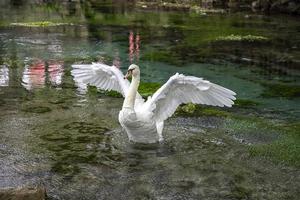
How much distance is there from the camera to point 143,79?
63.3ft

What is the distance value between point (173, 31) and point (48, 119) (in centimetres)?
2222

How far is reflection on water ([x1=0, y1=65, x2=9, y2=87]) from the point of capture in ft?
58.5

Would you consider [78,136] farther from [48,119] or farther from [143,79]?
[143,79]

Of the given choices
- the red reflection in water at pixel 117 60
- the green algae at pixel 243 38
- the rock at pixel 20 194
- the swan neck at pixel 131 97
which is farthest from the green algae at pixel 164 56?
the rock at pixel 20 194

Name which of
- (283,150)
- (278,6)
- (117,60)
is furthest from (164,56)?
(278,6)

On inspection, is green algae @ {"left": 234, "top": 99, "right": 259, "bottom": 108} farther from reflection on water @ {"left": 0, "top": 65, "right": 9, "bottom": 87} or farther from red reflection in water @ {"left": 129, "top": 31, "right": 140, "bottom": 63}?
red reflection in water @ {"left": 129, "top": 31, "right": 140, "bottom": 63}

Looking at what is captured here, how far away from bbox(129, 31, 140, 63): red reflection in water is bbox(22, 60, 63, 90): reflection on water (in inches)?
146

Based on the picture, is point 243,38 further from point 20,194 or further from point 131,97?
point 20,194

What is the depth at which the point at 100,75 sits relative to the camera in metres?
12.2

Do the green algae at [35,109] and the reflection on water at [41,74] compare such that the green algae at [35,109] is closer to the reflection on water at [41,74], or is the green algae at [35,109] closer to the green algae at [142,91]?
the green algae at [142,91]

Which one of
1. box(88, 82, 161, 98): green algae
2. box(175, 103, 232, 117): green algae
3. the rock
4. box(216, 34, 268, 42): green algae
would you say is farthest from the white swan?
box(216, 34, 268, 42): green algae

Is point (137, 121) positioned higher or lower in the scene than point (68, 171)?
higher

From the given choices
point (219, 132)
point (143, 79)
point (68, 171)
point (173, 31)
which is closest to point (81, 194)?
point (68, 171)

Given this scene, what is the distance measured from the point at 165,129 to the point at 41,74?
8.43m
